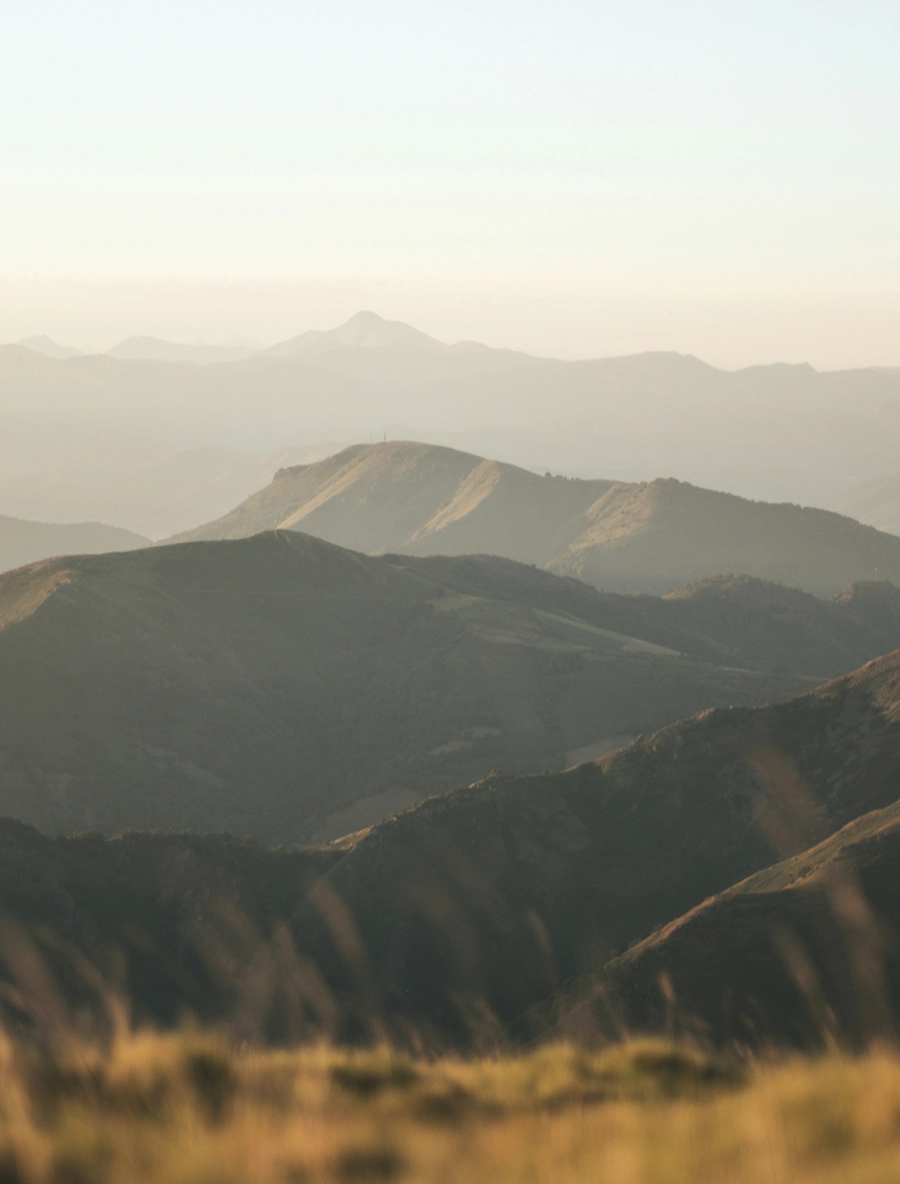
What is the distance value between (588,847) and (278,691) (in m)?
50.5

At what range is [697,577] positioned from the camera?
161375 mm

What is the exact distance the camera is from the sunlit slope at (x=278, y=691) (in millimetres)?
69625

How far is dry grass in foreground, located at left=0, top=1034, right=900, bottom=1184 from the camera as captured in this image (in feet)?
18.1

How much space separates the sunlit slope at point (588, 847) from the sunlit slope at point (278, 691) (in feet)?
86.1

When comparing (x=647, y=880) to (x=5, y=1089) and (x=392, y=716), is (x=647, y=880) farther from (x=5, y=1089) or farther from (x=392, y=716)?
(x=392, y=716)

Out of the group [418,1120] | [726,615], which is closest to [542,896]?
[418,1120]

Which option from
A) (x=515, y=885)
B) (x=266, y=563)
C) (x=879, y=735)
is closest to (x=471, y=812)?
(x=515, y=885)

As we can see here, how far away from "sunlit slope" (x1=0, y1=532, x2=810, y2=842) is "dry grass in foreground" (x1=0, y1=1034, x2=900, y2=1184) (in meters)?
57.9

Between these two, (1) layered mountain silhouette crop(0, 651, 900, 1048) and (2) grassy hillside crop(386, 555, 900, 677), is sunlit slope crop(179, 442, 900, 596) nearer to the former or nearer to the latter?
(2) grassy hillside crop(386, 555, 900, 677)

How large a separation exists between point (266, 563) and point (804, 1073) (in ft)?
310

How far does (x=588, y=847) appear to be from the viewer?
38.1m

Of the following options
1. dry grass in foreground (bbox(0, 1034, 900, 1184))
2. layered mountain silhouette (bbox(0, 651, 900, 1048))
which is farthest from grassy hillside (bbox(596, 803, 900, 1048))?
dry grass in foreground (bbox(0, 1034, 900, 1184))

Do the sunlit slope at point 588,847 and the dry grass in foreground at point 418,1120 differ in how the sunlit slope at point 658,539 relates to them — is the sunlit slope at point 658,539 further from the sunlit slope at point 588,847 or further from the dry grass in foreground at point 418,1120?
the dry grass in foreground at point 418,1120

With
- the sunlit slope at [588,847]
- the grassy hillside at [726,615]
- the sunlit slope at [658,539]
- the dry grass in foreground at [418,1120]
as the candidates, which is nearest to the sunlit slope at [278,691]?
the grassy hillside at [726,615]
